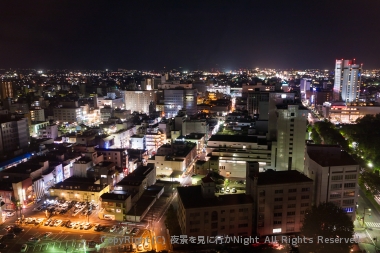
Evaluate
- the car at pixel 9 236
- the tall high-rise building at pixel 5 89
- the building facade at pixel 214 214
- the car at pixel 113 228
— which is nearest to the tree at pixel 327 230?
the building facade at pixel 214 214

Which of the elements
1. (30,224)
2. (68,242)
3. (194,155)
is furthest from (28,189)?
(194,155)

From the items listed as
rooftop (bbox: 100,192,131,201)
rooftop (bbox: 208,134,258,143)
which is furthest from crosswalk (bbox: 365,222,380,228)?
rooftop (bbox: 100,192,131,201)

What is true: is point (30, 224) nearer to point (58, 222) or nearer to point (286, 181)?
point (58, 222)

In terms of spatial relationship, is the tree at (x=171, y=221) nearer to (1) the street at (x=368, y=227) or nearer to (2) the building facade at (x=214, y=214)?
(2) the building facade at (x=214, y=214)

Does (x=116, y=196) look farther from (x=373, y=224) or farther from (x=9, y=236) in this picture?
(x=373, y=224)

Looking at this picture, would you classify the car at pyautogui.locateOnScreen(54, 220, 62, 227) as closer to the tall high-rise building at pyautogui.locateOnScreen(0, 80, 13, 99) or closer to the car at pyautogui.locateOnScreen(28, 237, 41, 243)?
the car at pyautogui.locateOnScreen(28, 237, 41, 243)
